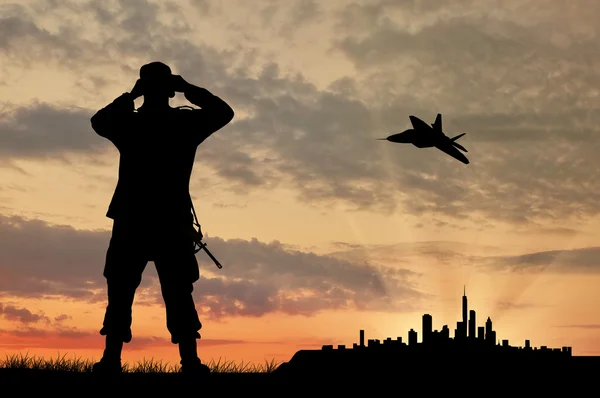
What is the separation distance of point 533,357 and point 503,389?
151 cm

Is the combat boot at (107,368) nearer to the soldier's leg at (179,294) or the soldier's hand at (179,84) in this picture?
the soldier's leg at (179,294)

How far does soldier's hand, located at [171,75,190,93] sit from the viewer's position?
34.9ft

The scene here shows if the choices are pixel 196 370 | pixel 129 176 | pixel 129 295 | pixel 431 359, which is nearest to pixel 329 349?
pixel 431 359

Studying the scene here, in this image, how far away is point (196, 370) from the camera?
1055 centimetres

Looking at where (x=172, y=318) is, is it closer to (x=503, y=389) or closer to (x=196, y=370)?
(x=196, y=370)

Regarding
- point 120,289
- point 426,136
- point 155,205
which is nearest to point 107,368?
point 120,289

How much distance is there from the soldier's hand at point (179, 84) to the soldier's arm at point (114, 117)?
58 centimetres

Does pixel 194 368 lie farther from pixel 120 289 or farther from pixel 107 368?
pixel 120 289

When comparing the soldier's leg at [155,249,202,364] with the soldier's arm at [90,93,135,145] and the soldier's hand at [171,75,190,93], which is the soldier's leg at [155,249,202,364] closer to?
the soldier's arm at [90,93,135,145]

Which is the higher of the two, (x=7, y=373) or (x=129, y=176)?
(x=129, y=176)

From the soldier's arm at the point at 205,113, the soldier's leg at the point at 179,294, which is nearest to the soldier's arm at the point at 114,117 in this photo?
the soldier's arm at the point at 205,113

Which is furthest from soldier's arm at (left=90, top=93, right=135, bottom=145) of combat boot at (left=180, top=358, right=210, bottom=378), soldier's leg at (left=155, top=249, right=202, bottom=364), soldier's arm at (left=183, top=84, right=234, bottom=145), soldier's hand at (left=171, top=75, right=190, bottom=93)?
combat boot at (left=180, top=358, right=210, bottom=378)

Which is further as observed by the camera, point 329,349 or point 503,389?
point 329,349

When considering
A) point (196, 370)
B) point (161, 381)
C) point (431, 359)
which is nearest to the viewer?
point (196, 370)
